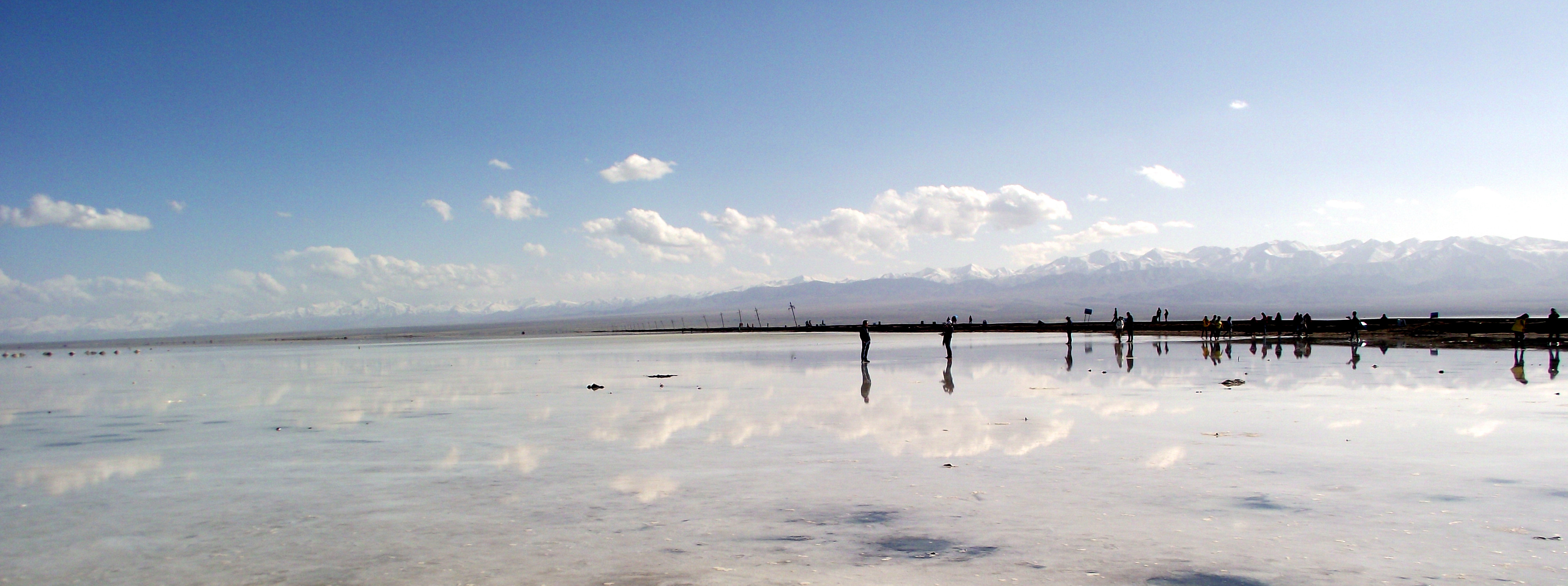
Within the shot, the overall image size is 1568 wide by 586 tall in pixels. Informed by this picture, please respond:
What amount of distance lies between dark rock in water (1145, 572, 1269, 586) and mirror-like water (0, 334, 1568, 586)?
3cm

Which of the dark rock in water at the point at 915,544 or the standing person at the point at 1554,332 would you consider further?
the standing person at the point at 1554,332

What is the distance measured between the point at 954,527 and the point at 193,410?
2002 centimetres

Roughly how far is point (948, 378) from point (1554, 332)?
1418 inches

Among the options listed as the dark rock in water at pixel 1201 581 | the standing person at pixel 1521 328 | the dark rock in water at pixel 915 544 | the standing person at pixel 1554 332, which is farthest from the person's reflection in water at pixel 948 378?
the standing person at pixel 1554 332

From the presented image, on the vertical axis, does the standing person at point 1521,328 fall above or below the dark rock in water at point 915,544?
above

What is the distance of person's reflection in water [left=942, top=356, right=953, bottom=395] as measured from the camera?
71.9 feet

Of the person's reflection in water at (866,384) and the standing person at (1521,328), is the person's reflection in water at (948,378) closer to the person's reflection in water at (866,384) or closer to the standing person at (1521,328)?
the person's reflection in water at (866,384)

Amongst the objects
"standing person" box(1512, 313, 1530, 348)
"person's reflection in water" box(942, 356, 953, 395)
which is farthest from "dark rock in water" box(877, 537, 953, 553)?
"standing person" box(1512, 313, 1530, 348)

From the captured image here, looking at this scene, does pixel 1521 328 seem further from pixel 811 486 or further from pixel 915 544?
pixel 915 544

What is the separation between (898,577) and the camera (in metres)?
6.50

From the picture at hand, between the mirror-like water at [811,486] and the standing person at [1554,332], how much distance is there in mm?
21410

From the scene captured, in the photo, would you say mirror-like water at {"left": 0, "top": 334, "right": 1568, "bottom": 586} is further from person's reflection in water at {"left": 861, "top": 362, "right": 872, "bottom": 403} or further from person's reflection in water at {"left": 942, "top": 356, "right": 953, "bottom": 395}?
person's reflection in water at {"left": 942, "top": 356, "right": 953, "bottom": 395}

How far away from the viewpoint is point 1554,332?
41906mm

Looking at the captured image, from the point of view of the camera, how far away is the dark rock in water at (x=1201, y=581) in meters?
6.18
